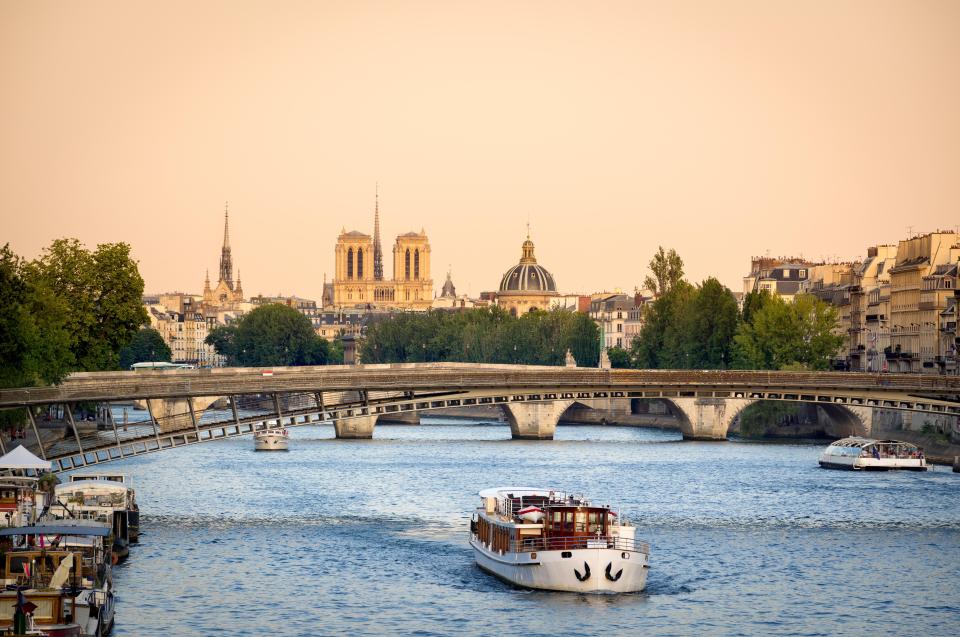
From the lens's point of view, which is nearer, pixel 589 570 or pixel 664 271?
pixel 589 570

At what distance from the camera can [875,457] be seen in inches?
3487

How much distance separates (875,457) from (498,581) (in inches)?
1532

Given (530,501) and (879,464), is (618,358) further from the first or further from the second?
(530,501)

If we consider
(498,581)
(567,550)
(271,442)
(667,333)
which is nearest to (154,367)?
(667,333)

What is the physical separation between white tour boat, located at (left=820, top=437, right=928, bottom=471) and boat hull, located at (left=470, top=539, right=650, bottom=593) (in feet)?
127

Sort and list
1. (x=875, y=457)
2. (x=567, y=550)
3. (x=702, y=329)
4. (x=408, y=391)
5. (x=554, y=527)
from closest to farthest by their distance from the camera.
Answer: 1. (x=567, y=550)
2. (x=554, y=527)
3. (x=408, y=391)
4. (x=875, y=457)
5. (x=702, y=329)

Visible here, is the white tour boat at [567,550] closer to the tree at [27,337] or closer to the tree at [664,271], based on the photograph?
the tree at [27,337]

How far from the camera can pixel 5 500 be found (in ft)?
171

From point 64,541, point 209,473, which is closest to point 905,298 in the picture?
point 209,473

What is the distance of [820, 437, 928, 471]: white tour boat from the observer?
289 feet

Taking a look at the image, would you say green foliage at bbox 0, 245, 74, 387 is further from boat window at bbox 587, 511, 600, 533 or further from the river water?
boat window at bbox 587, 511, 600, 533

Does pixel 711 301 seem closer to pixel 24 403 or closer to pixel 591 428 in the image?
pixel 591 428

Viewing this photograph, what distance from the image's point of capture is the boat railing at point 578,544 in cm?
5091

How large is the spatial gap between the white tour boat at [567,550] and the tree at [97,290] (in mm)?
46519
